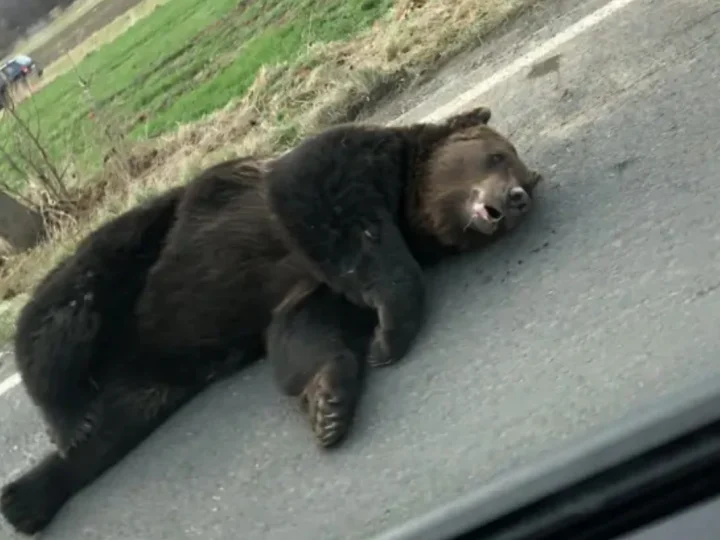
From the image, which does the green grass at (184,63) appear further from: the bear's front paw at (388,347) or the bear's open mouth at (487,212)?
the bear's front paw at (388,347)

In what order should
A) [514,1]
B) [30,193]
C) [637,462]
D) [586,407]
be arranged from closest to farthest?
[637,462] → [586,407] → [514,1] → [30,193]

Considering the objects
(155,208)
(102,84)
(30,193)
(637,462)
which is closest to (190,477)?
(155,208)

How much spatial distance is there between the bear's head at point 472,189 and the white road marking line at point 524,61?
5.34 ft

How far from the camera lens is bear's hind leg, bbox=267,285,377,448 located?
397 centimetres

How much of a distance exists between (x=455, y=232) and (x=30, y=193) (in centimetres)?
640

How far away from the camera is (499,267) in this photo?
4434 mm

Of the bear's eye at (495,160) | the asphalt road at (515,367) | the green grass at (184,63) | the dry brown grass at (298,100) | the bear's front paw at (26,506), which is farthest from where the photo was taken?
the green grass at (184,63)

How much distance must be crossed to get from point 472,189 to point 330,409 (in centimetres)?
112

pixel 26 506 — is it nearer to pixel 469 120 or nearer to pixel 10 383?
pixel 10 383

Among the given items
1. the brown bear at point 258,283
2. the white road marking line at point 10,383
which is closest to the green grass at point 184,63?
the white road marking line at point 10,383

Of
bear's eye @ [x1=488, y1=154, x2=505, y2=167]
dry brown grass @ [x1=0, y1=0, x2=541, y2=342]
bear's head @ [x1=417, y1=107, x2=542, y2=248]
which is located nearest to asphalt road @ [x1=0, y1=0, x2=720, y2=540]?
bear's head @ [x1=417, y1=107, x2=542, y2=248]

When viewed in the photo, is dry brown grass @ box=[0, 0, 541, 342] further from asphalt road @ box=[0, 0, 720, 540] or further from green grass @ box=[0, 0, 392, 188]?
asphalt road @ box=[0, 0, 720, 540]

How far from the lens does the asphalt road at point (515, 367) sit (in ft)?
11.6

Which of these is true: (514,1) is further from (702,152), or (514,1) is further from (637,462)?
(637,462)
